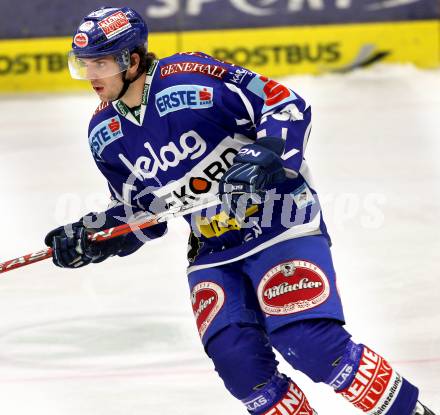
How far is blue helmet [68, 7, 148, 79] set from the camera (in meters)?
3.48

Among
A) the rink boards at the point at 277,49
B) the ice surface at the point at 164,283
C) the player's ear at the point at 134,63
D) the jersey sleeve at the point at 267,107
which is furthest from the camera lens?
the rink boards at the point at 277,49

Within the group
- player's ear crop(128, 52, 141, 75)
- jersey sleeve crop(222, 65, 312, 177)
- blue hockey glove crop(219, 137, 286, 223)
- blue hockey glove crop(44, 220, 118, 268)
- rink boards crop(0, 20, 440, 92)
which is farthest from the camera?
rink boards crop(0, 20, 440, 92)

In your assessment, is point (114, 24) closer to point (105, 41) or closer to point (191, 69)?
point (105, 41)

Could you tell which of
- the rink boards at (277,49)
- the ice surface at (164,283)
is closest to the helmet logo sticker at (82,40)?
the ice surface at (164,283)

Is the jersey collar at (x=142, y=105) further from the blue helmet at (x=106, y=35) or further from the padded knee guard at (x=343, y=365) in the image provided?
the padded knee guard at (x=343, y=365)

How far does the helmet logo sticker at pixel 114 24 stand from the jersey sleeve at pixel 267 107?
359mm

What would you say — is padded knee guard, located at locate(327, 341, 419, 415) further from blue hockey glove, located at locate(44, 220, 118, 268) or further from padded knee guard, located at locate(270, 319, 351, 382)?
blue hockey glove, located at locate(44, 220, 118, 268)

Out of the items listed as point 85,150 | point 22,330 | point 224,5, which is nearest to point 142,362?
point 22,330

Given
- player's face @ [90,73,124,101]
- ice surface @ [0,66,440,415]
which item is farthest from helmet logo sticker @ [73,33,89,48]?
ice surface @ [0,66,440,415]

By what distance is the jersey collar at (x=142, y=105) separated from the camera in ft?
11.7

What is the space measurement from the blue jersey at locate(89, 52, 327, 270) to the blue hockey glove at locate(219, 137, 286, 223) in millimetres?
71

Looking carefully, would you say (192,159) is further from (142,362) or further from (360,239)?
(360,239)

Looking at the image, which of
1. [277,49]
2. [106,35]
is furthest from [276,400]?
[277,49]

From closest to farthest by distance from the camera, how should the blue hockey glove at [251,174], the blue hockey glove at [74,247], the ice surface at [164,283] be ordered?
the blue hockey glove at [251,174] < the blue hockey glove at [74,247] < the ice surface at [164,283]
